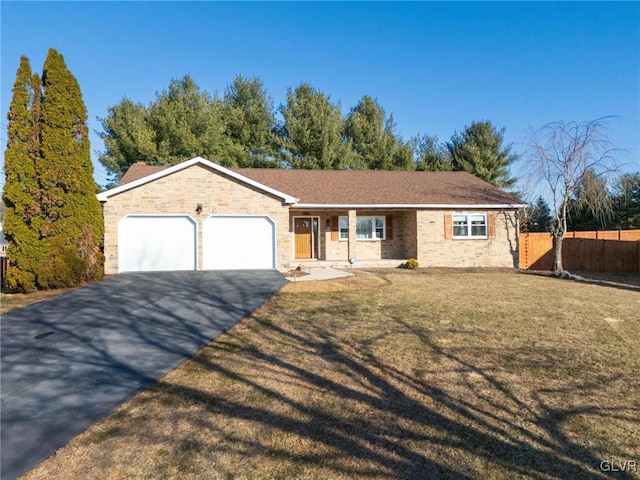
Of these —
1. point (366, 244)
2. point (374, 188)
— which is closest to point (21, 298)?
point (366, 244)

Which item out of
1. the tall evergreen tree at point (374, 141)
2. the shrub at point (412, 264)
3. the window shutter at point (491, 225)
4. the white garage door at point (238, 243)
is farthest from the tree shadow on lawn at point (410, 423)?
the tall evergreen tree at point (374, 141)

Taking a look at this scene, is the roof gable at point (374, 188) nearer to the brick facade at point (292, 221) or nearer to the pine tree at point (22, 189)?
the brick facade at point (292, 221)

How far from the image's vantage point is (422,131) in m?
32.0

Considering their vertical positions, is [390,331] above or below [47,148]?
below

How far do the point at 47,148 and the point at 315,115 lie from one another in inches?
733

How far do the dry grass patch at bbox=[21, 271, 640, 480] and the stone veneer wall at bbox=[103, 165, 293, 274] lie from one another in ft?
25.0

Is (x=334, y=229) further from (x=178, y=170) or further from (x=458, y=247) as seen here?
(x=178, y=170)

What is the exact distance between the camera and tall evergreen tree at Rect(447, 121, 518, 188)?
30.2 metres

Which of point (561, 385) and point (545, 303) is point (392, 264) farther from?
point (561, 385)

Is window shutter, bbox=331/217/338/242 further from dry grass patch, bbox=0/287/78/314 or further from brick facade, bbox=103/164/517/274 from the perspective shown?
dry grass patch, bbox=0/287/78/314

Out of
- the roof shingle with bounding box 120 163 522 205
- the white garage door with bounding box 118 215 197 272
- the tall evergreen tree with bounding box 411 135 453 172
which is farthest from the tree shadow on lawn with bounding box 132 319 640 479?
the tall evergreen tree with bounding box 411 135 453 172

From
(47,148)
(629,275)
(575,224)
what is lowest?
(629,275)

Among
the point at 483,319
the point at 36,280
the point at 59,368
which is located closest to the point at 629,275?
the point at 483,319

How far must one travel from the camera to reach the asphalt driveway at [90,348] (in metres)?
3.27
